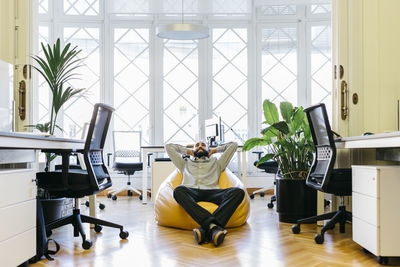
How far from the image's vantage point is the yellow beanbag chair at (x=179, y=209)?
146 inches

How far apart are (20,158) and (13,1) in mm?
1677

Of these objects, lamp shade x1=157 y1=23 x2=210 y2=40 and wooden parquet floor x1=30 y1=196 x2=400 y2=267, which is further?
lamp shade x1=157 y1=23 x2=210 y2=40

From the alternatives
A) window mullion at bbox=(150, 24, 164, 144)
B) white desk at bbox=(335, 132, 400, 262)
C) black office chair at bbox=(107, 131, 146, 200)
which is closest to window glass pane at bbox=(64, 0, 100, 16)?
window mullion at bbox=(150, 24, 164, 144)

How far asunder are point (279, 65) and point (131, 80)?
2.45m

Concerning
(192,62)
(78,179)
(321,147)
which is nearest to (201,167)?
(321,147)

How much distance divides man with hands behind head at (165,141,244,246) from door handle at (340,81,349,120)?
108 centimetres

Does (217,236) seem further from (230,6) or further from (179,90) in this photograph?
(230,6)

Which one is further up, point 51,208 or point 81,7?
point 81,7

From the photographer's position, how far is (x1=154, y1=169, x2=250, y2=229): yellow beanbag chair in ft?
12.2

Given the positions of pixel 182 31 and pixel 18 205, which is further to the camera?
pixel 182 31

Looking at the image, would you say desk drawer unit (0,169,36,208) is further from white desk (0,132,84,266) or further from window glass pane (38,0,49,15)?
window glass pane (38,0,49,15)

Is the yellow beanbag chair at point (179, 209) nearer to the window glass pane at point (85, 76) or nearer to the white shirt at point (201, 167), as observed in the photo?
the white shirt at point (201, 167)

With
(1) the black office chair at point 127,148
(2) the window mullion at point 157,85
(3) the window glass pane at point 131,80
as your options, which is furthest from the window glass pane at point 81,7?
(1) the black office chair at point 127,148

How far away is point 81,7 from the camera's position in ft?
22.7
